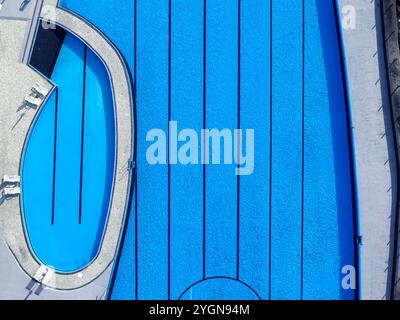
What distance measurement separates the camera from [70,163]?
7.91 m

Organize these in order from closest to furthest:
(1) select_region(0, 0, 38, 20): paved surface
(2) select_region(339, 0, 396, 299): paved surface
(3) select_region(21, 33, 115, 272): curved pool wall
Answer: (1) select_region(0, 0, 38, 20): paved surface, (3) select_region(21, 33, 115, 272): curved pool wall, (2) select_region(339, 0, 396, 299): paved surface

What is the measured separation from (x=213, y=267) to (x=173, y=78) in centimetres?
389

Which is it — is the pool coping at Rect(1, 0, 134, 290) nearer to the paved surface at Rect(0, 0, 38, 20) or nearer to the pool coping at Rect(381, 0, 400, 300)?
the paved surface at Rect(0, 0, 38, 20)

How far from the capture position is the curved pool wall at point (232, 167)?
7.88 meters

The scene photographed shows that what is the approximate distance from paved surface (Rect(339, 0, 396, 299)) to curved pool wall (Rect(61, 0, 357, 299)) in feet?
0.91

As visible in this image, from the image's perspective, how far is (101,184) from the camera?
794 cm

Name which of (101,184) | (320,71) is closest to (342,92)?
(320,71)

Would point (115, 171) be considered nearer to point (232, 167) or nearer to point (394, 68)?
point (232, 167)
